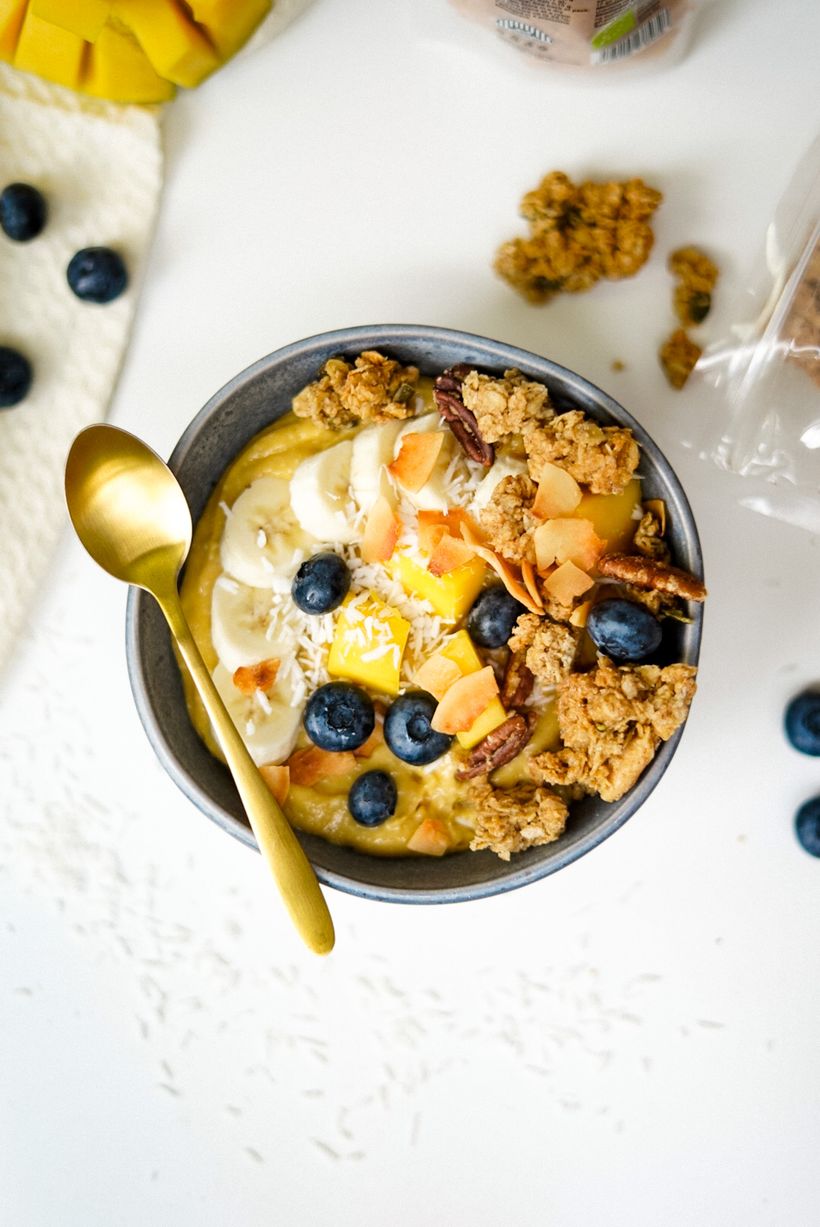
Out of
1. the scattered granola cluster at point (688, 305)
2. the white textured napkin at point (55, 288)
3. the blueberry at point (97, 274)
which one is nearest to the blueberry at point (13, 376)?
the white textured napkin at point (55, 288)

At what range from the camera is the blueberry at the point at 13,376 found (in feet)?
5.88

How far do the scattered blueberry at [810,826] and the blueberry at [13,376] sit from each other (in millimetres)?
1577

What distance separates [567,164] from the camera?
68.8 inches

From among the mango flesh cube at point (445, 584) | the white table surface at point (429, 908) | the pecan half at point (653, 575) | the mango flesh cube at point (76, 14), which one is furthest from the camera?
the white table surface at point (429, 908)

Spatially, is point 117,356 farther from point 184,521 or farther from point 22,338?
point 184,521

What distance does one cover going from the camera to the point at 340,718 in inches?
60.1

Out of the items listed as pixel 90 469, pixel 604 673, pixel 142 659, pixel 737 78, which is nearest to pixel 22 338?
pixel 90 469

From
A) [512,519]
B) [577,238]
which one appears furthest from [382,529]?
[577,238]

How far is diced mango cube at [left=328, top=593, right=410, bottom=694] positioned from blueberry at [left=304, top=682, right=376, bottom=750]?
0.04m

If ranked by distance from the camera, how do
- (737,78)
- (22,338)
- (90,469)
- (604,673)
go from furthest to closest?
A: (22,338) < (737,78) < (90,469) < (604,673)

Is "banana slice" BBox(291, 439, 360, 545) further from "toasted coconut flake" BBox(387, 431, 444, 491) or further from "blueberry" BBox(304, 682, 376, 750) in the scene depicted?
"blueberry" BBox(304, 682, 376, 750)

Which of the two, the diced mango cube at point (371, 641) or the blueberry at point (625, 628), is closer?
the blueberry at point (625, 628)

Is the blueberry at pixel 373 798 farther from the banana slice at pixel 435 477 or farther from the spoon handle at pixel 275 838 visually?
the banana slice at pixel 435 477

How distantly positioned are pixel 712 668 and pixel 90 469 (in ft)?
3.59
